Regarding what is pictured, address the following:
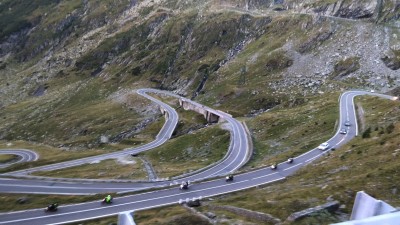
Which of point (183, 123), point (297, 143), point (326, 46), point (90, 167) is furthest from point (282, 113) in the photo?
point (326, 46)

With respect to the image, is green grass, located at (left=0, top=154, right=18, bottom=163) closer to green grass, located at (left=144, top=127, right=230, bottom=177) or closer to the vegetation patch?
the vegetation patch

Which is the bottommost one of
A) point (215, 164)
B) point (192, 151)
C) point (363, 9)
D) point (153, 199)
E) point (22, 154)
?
point (153, 199)

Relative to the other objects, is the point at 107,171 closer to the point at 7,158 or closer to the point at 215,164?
→ the point at 215,164

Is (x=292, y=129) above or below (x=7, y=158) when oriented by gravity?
below

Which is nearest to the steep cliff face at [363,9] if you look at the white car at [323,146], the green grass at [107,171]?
the white car at [323,146]

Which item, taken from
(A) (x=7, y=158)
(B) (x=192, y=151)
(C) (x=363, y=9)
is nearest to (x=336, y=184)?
(B) (x=192, y=151)

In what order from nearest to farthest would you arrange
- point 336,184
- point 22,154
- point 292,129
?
point 336,184 < point 292,129 < point 22,154

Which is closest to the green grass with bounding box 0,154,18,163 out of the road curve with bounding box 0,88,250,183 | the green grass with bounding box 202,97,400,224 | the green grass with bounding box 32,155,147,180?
the road curve with bounding box 0,88,250,183

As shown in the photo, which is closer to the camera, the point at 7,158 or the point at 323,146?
the point at 323,146

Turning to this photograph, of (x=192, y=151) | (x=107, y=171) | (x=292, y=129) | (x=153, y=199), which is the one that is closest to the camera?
(x=153, y=199)

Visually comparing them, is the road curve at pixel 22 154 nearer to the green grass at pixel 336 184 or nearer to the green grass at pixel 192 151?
the green grass at pixel 192 151
